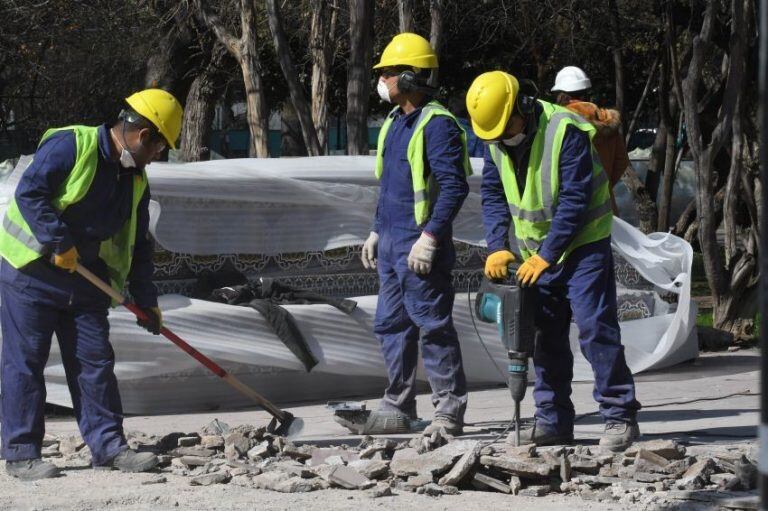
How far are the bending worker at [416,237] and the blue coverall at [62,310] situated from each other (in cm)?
151

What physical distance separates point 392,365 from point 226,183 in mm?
1712

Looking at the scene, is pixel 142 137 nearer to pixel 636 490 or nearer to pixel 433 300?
pixel 433 300

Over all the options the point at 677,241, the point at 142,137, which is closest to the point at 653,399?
the point at 677,241

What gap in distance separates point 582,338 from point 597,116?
281 cm

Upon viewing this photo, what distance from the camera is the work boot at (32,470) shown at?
19.1ft

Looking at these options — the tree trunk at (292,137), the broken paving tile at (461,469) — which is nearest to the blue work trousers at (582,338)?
the broken paving tile at (461,469)

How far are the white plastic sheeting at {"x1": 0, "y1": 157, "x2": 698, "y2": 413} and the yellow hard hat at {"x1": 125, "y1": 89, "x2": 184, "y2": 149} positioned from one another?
1811mm

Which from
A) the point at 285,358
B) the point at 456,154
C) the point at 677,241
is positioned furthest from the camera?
the point at 677,241

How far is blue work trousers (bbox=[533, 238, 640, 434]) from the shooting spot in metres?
6.18

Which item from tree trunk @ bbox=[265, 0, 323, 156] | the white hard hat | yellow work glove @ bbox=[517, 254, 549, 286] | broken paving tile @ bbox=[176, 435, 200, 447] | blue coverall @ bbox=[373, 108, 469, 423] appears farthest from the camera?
tree trunk @ bbox=[265, 0, 323, 156]

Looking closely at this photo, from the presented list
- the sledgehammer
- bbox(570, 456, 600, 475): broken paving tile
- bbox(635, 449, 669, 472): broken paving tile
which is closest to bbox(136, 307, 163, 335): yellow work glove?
the sledgehammer

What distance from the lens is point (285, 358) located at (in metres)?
7.95

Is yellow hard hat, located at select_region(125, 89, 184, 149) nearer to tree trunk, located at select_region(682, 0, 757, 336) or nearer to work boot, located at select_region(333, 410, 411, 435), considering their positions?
work boot, located at select_region(333, 410, 411, 435)

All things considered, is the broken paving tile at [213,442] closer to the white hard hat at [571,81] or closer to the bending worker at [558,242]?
the bending worker at [558,242]
